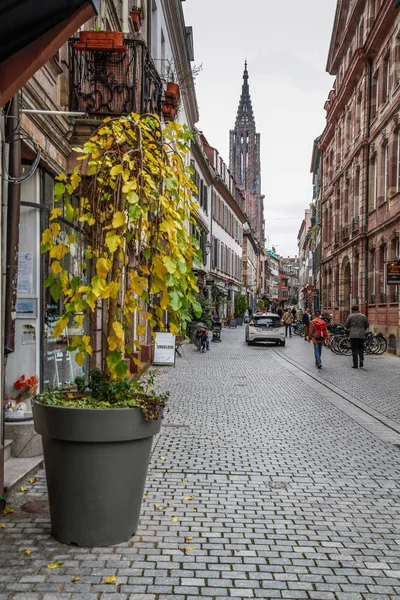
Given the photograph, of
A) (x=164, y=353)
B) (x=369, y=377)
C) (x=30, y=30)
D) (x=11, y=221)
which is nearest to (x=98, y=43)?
(x=11, y=221)

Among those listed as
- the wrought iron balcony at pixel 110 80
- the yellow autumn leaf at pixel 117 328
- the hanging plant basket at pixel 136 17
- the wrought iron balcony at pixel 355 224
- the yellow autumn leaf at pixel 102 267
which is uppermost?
the hanging plant basket at pixel 136 17

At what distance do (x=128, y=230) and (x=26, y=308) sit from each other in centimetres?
308

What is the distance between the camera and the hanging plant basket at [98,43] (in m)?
8.68

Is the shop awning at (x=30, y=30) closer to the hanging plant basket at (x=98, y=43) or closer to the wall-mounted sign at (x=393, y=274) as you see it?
the hanging plant basket at (x=98, y=43)

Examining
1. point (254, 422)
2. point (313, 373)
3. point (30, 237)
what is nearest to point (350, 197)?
point (313, 373)

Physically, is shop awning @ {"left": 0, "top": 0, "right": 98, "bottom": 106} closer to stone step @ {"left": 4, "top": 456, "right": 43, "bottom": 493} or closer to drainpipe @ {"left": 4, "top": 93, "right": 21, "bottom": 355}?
drainpipe @ {"left": 4, "top": 93, "right": 21, "bottom": 355}

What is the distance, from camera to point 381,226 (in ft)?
85.8

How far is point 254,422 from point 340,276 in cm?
2931

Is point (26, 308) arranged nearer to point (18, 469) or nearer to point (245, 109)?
point (18, 469)

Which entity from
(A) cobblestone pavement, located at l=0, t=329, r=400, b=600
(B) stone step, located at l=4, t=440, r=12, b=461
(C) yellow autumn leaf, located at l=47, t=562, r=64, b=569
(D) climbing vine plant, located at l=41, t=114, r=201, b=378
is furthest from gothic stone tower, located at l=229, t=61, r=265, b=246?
(C) yellow autumn leaf, located at l=47, t=562, r=64, b=569

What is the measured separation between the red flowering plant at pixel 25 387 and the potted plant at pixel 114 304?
2317 mm

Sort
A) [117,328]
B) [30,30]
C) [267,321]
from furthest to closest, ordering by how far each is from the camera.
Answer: [267,321] < [117,328] < [30,30]

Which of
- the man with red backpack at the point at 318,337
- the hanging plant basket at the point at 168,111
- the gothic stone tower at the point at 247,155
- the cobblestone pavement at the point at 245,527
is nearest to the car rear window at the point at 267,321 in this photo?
the man with red backpack at the point at 318,337

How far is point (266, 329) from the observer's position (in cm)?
2819
